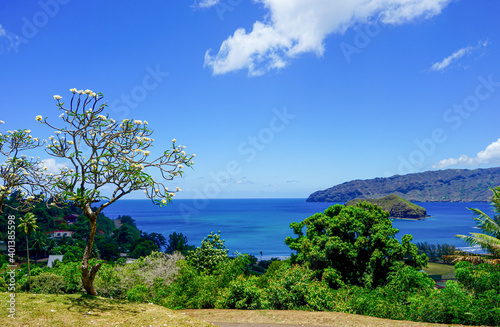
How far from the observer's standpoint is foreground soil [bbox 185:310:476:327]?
9.91m

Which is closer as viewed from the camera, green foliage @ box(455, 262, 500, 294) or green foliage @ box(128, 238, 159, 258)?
green foliage @ box(455, 262, 500, 294)

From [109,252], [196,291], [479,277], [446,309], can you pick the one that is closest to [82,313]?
[196,291]

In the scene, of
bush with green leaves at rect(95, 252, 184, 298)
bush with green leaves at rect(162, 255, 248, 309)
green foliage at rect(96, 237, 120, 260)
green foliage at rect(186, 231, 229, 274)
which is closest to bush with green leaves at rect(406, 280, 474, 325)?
bush with green leaves at rect(162, 255, 248, 309)

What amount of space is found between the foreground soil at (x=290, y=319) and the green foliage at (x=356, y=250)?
25.0 feet

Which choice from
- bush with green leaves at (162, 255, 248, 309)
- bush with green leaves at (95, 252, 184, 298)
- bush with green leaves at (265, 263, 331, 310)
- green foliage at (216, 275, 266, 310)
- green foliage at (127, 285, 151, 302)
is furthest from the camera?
bush with green leaves at (95, 252, 184, 298)

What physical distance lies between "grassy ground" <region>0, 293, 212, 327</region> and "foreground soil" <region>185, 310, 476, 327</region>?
7.88ft

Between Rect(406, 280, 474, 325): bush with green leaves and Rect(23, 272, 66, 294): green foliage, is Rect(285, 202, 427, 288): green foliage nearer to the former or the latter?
Rect(406, 280, 474, 325): bush with green leaves

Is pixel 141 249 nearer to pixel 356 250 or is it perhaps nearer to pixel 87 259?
pixel 356 250

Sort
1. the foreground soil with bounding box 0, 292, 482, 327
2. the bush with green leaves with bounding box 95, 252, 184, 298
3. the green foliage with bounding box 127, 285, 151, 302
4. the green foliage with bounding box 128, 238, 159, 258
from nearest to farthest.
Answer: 1. the foreground soil with bounding box 0, 292, 482, 327
2. the green foliage with bounding box 127, 285, 151, 302
3. the bush with green leaves with bounding box 95, 252, 184, 298
4. the green foliage with bounding box 128, 238, 159, 258

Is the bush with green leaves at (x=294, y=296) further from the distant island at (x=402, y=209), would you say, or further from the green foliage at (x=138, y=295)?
the distant island at (x=402, y=209)

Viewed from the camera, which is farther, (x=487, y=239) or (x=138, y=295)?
(x=487, y=239)

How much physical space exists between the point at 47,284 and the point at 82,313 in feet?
28.3

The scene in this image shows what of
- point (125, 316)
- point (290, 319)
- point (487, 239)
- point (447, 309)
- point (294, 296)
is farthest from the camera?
point (487, 239)

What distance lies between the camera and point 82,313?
26.4 feet
